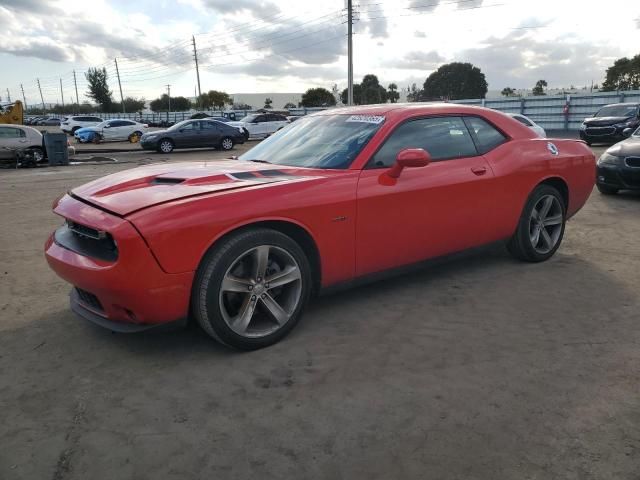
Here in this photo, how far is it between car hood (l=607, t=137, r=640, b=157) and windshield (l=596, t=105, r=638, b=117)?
11.4m

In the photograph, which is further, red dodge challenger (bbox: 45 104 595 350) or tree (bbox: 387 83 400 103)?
tree (bbox: 387 83 400 103)

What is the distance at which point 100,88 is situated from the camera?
84.6 meters

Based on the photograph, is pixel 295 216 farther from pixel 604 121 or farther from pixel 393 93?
pixel 393 93

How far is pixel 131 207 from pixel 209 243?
47 centimetres

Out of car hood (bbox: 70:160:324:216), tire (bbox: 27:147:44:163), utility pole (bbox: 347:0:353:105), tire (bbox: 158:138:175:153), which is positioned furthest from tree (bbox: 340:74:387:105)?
car hood (bbox: 70:160:324:216)

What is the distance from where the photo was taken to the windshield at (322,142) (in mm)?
3646

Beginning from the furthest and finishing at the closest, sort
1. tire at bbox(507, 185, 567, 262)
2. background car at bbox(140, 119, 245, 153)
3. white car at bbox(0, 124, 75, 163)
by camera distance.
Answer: background car at bbox(140, 119, 245, 153)
white car at bbox(0, 124, 75, 163)
tire at bbox(507, 185, 567, 262)

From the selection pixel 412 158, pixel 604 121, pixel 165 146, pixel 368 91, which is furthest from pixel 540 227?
pixel 368 91

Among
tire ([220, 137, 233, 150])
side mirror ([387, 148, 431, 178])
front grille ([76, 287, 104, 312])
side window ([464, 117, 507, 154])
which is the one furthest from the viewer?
tire ([220, 137, 233, 150])

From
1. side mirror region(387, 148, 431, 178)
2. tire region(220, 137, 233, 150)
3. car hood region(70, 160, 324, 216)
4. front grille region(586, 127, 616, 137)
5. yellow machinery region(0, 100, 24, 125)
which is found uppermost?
yellow machinery region(0, 100, 24, 125)

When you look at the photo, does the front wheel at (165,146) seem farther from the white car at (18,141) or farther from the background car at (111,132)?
the background car at (111,132)

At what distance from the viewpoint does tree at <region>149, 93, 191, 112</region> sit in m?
85.9

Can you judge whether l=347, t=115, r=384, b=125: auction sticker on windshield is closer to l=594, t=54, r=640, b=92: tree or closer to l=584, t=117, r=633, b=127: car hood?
l=584, t=117, r=633, b=127: car hood

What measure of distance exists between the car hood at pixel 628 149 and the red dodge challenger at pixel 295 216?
3732mm
